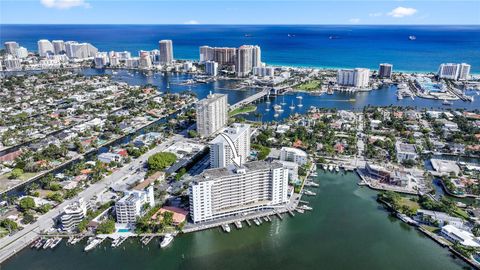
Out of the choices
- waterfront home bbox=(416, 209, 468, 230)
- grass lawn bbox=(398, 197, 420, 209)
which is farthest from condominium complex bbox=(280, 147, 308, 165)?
waterfront home bbox=(416, 209, 468, 230)

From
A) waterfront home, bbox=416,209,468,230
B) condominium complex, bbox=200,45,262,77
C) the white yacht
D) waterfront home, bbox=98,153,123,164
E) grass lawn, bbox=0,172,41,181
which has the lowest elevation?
the white yacht

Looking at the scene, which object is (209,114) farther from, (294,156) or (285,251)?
(285,251)

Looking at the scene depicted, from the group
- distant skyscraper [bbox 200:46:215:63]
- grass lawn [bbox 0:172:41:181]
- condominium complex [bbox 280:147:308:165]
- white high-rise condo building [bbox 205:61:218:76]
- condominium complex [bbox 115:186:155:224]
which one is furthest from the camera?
distant skyscraper [bbox 200:46:215:63]

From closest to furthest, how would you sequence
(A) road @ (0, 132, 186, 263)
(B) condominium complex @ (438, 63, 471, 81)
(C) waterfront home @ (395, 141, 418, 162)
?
(A) road @ (0, 132, 186, 263), (C) waterfront home @ (395, 141, 418, 162), (B) condominium complex @ (438, 63, 471, 81)

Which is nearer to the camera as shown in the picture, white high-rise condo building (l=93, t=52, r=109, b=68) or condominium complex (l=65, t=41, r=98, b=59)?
white high-rise condo building (l=93, t=52, r=109, b=68)

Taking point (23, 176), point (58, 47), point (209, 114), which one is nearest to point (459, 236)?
point (209, 114)

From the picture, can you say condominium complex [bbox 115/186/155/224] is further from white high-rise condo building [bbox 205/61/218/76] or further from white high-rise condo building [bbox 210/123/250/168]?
white high-rise condo building [bbox 205/61/218/76]

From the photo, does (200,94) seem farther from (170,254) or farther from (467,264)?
(467,264)

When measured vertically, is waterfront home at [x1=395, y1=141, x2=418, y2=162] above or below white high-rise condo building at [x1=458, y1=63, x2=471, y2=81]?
below
